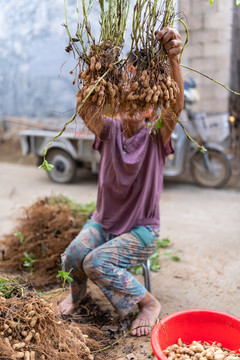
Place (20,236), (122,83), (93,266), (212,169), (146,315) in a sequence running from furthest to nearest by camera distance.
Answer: (212,169)
(20,236)
(146,315)
(93,266)
(122,83)

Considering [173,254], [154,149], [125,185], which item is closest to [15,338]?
[125,185]

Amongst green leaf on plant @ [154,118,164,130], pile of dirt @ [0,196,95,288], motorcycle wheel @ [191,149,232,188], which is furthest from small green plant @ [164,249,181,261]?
motorcycle wheel @ [191,149,232,188]

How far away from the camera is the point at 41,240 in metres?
2.88

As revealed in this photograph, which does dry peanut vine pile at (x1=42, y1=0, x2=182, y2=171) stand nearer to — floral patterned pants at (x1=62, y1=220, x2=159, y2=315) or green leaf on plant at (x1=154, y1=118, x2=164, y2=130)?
green leaf on plant at (x1=154, y1=118, x2=164, y2=130)

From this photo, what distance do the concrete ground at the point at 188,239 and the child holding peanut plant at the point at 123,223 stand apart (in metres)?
0.25

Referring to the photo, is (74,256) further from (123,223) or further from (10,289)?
(10,289)

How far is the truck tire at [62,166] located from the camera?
5.91m

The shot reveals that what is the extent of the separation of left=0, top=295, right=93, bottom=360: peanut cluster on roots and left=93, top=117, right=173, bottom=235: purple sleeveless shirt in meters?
0.74

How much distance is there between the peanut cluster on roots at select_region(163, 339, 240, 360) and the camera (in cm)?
163

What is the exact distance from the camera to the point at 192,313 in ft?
5.99

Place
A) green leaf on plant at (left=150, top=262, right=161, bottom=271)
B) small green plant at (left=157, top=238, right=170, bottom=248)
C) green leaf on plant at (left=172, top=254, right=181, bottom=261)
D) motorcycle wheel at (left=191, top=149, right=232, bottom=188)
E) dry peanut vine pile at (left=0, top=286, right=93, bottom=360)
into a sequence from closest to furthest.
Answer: dry peanut vine pile at (left=0, top=286, right=93, bottom=360) < green leaf on plant at (left=150, top=262, right=161, bottom=271) < green leaf on plant at (left=172, top=254, right=181, bottom=261) < small green plant at (left=157, top=238, right=170, bottom=248) < motorcycle wheel at (left=191, top=149, right=232, bottom=188)

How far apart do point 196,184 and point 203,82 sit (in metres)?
1.67

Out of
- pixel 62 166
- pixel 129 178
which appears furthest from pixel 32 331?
pixel 62 166

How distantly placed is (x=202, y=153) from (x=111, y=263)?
3714mm
